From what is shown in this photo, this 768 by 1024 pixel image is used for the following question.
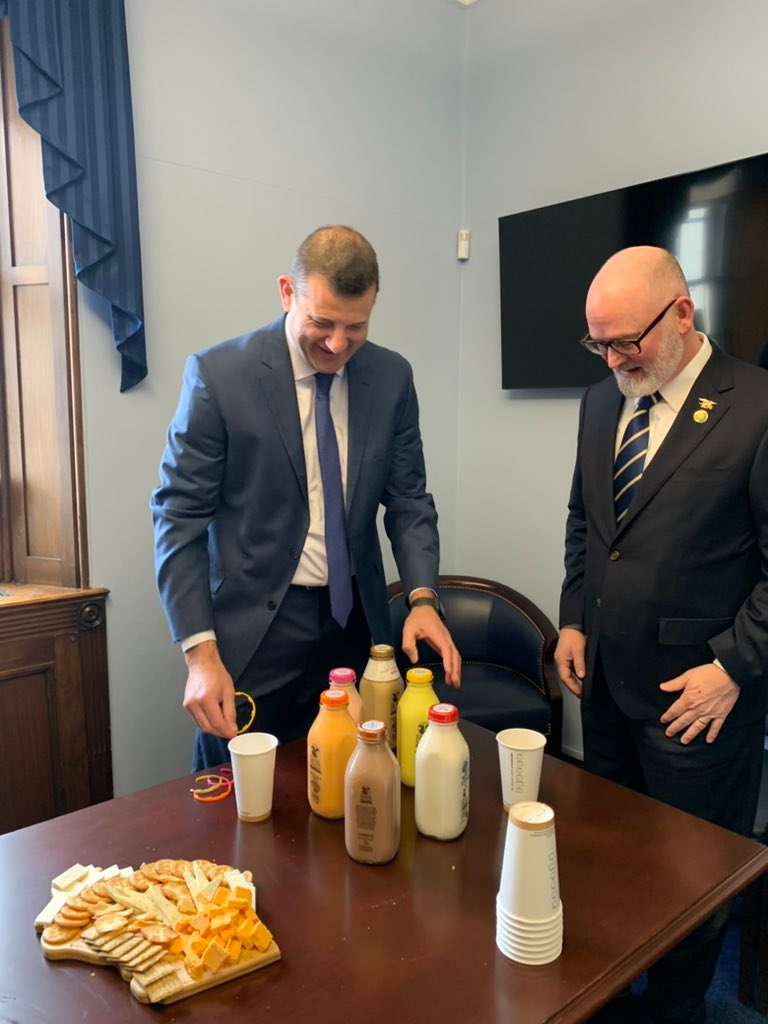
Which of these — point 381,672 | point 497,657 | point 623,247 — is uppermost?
point 623,247

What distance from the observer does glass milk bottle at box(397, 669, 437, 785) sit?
4.25 feet

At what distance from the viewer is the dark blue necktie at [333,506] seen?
1.70 meters

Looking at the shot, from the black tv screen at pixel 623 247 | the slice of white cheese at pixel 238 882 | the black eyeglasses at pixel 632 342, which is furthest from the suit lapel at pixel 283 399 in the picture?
the black tv screen at pixel 623 247

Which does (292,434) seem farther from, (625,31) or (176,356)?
(625,31)

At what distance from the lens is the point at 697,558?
5.08ft

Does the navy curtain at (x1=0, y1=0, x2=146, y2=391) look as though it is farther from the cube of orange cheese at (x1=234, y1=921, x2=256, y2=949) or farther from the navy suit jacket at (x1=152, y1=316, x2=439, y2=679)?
the cube of orange cheese at (x1=234, y1=921, x2=256, y2=949)

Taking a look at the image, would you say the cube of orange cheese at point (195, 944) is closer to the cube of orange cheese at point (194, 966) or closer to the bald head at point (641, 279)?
the cube of orange cheese at point (194, 966)

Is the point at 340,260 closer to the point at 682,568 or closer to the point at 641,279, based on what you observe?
the point at 641,279

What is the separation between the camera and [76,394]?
224 centimetres

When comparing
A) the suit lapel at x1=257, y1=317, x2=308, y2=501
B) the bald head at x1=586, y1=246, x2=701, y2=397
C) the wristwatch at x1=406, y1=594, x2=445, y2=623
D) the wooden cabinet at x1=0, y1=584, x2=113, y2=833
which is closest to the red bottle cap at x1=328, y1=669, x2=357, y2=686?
the wristwatch at x1=406, y1=594, x2=445, y2=623

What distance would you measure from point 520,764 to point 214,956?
0.55 m

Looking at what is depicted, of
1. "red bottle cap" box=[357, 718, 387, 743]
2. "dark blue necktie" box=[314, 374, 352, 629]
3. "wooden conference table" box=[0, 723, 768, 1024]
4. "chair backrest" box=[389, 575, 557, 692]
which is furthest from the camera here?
"chair backrest" box=[389, 575, 557, 692]

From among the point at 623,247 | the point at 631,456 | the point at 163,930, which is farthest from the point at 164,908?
the point at 623,247

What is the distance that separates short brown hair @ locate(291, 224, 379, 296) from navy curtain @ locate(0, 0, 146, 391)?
0.92 meters
